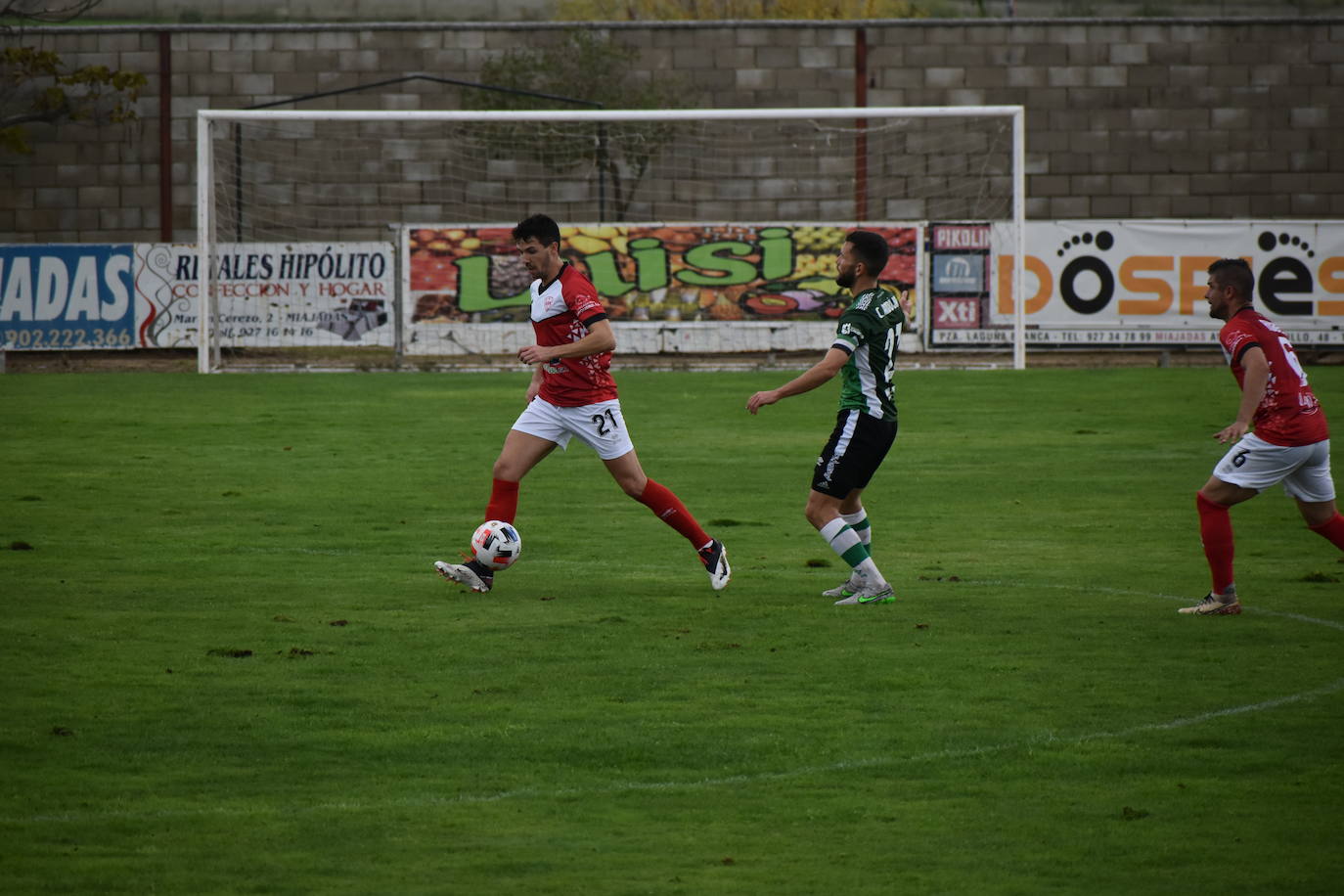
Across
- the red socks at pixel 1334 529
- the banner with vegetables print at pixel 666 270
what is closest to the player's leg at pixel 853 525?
the red socks at pixel 1334 529

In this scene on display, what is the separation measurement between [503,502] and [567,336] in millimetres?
987

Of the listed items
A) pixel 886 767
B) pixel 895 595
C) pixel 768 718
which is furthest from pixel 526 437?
pixel 886 767

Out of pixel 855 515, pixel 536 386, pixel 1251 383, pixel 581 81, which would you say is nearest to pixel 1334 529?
pixel 1251 383

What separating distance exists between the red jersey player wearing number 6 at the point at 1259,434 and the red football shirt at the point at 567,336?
→ 3232 mm

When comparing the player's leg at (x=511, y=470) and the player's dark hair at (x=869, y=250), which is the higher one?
the player's dark hair at (x=869, y=250)

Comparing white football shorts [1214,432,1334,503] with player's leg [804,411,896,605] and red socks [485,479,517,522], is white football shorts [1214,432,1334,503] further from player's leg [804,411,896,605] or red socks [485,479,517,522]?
red socks [485,479,517,522]

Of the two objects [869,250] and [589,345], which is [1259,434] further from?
[589,345]

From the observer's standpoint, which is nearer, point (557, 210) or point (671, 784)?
point (671, 784)

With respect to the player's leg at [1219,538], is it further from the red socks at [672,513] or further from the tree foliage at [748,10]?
the tree foliage at [748,10]

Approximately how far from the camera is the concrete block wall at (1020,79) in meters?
34.5

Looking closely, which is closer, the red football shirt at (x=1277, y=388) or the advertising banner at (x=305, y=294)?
the red football shirt at (x=1277, y=388)

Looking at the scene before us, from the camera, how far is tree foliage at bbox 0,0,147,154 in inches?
1307

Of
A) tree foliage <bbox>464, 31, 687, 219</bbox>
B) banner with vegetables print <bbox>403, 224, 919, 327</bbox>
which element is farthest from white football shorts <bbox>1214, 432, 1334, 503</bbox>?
tree foliage <bbox>464, 31, 687, 219</bbox>

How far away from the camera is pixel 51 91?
3309 centimetres
